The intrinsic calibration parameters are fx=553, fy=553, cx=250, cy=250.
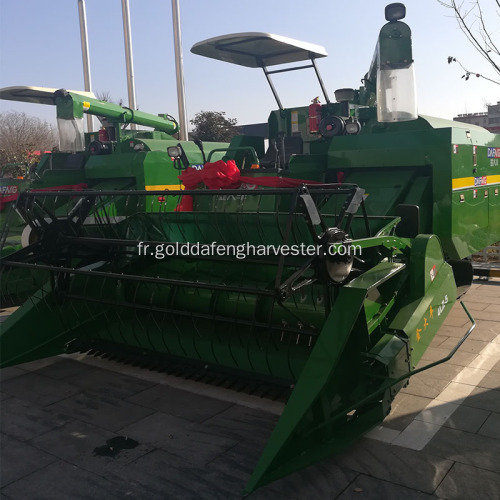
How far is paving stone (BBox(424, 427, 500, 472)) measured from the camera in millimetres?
3154

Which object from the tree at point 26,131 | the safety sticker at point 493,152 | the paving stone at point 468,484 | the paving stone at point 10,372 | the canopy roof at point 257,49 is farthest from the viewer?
the tree at point 26,131

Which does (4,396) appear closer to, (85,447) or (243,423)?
(85,447)

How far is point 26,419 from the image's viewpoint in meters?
3.92

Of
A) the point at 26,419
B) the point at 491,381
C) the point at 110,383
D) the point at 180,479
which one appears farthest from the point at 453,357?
the point at 26,419

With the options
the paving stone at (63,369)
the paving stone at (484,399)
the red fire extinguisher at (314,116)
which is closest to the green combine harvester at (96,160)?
the red fire extinguisher at (314,116)

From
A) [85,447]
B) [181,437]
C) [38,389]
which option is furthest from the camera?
[38,389]

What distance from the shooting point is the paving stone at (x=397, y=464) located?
2.99 metres

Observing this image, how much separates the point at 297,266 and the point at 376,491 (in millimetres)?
1291

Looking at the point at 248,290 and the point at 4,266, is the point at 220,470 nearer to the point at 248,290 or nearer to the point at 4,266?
the point at 248,290

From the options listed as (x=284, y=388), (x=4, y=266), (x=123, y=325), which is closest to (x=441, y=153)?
(x=284, y=388)

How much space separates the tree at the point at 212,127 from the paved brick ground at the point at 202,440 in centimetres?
2107

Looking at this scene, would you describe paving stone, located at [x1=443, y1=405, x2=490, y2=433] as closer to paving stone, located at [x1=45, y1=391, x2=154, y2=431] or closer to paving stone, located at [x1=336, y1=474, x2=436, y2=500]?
paving stone, located at [x1=336, y1=474, x2=436, y2=500]

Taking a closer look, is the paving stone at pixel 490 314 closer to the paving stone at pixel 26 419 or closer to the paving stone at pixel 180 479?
the paving stone at pixel 180 479

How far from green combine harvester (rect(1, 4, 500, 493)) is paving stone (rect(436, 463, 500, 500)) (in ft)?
1.65
